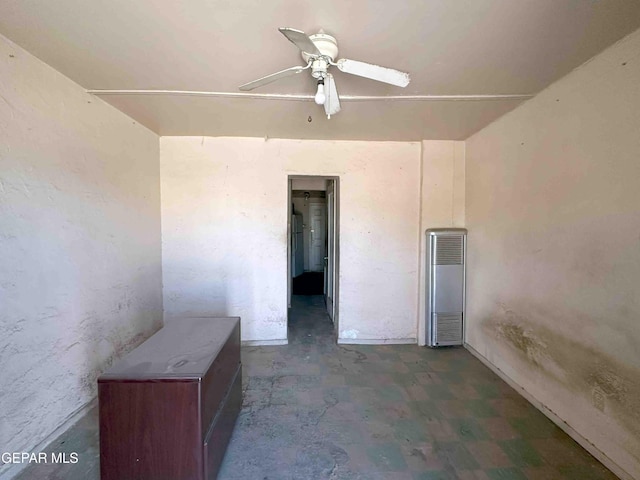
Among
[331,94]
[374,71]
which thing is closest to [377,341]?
[331,94]

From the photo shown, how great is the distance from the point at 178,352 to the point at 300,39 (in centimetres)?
168

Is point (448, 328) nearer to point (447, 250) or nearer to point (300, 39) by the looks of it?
point (447, 250)

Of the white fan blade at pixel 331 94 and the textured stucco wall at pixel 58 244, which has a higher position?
the white fan blade at pixel 331 94

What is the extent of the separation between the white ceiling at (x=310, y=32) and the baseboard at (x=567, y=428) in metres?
2.39

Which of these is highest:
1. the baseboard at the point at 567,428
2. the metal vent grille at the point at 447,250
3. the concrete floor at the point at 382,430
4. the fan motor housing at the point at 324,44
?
the fan motor housing at the point at 324,44

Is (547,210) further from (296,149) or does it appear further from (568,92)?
(296,149)

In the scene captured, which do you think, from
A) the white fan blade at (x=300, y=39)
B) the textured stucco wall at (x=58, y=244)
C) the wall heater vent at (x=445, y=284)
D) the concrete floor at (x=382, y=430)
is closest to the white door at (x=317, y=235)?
the wall heater vent at (x=445, y=284)

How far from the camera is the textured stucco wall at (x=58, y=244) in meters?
1.70

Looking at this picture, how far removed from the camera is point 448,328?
3.40m

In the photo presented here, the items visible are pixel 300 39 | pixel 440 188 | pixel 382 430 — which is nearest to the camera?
pixel 300 39

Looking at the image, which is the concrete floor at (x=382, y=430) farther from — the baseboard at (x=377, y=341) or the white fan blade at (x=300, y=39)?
the white fan blade at (x=300, y=39)

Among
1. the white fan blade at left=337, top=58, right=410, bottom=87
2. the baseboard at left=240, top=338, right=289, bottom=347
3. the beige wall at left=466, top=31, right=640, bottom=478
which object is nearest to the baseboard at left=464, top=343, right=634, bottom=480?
the beige wall at left=466, top=31, right=640, bottom=478

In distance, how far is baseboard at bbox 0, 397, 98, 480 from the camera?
165 centimetres

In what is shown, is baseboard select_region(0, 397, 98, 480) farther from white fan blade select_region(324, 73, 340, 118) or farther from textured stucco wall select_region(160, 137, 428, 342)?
white fan blade select_region(324, 73, 340, 118)
